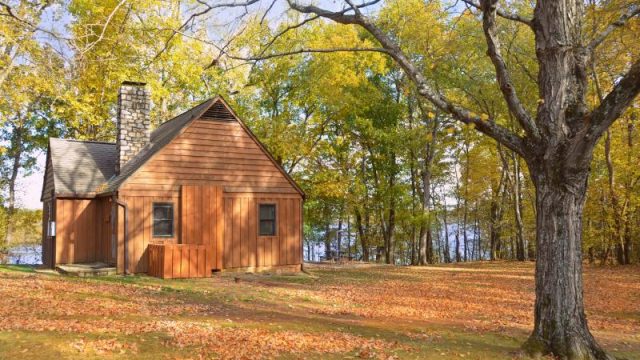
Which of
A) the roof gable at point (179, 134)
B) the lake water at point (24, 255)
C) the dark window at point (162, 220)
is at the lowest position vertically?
the lake water at point (24, 255)

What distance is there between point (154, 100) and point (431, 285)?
1802 cm

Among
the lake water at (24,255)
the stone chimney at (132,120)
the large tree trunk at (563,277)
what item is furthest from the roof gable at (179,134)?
the lake water at (24,255)

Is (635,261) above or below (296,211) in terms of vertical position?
below

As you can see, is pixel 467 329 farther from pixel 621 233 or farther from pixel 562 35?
pixel 621 233

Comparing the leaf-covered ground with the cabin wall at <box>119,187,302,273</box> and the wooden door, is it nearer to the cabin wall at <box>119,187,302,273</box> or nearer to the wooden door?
the cabin wall at <box>119,187,302,273</box>

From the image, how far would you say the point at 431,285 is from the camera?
17.7 m

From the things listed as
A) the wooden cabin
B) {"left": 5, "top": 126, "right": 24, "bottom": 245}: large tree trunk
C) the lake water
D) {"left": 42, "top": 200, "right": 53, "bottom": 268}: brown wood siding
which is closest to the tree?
the wooden cabin

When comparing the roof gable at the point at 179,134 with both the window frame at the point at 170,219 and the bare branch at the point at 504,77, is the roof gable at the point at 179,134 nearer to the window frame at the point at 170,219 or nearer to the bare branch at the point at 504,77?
the window frame at the point at 170,219

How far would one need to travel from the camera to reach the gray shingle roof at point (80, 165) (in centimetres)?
1806

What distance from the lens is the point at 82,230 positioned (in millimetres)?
18141

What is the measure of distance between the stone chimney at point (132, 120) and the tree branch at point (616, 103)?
15563 millimetres

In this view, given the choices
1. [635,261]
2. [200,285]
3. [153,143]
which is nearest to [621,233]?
[635,261]

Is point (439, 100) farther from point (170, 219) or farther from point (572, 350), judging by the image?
point (170, 219)

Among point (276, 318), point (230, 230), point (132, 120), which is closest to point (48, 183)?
point (132, 120)
